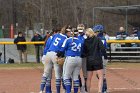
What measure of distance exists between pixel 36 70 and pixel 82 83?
9812mm

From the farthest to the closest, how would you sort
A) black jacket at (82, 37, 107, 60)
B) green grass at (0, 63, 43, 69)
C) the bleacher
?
the bleacher, green grass at (0, 63, 43, 69), black jacket at (82, 37, 107, 60)

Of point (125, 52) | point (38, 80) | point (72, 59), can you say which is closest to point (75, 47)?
point (72, 59)

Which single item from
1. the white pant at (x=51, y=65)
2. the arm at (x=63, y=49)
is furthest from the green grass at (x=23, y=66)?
the arm at (x=63, y=49)

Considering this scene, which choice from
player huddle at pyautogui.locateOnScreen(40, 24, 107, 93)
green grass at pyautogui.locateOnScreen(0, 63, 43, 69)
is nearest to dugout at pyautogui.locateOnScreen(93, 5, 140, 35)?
green grass at pyautogui.locateOnScreen(0, 63, 43, 69)

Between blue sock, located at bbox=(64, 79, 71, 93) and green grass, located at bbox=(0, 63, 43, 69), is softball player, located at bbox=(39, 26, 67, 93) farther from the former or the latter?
green grass, located at bbox=(0, 63, 43, 69)

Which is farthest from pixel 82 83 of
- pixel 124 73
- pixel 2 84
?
pixel 124 73

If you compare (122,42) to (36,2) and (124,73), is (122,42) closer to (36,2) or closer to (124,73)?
(124,73)

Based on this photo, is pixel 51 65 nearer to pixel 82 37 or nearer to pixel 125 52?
pixel 82 37

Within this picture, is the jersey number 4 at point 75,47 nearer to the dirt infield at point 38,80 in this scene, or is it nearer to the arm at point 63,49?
the arm at point 63,49

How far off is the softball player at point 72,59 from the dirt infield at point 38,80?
6.63 feet

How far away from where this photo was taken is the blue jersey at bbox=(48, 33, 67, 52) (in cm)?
1266

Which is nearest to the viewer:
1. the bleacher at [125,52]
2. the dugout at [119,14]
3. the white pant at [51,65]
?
the white pant at [51,65]

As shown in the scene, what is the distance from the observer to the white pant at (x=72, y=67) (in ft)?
40.1

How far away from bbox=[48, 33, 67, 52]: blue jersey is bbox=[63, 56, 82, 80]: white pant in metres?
0.63
